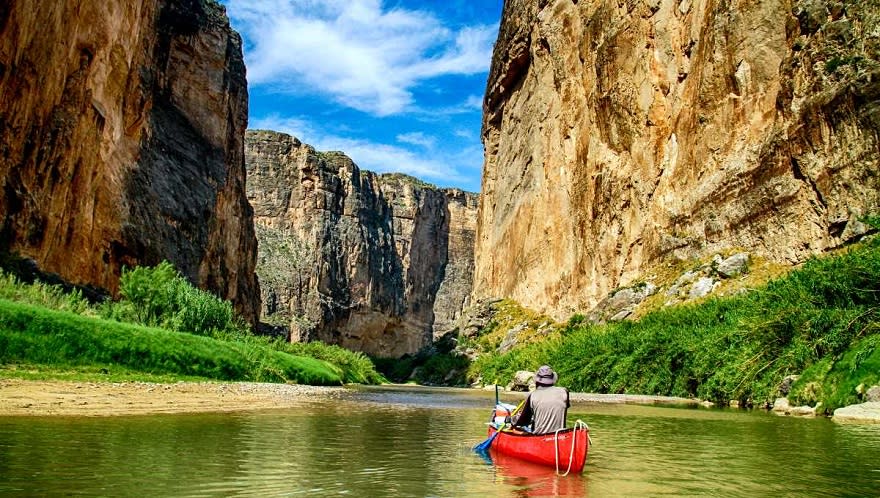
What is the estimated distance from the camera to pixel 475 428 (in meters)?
16.4

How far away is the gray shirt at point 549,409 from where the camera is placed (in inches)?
410

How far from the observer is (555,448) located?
967 centimetres

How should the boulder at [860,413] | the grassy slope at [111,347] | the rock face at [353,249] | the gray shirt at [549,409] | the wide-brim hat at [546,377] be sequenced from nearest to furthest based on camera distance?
the gray shirt at [549,409] < the wide-brim hat at [546,377] < the boulder at [860,413] < the grassy slope at [111,347] < the rock face at [353,249]

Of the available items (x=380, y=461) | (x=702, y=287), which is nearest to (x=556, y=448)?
(x=380, y=461)

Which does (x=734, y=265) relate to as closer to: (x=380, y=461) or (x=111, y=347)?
(x=111, y=347)

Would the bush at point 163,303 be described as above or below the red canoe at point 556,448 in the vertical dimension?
→ above

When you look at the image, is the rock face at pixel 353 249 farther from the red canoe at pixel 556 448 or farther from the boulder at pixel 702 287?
the red canoe at pixel 556 448

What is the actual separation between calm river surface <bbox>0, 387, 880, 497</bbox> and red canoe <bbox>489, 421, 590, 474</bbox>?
19 centimetres

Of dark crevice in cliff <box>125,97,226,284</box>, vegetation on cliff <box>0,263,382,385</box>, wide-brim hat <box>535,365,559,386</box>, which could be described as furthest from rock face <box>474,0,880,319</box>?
dark crevice in cliff <box>125,97,226,284</box>

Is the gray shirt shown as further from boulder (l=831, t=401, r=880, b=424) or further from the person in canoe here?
boulder (l=831, t=401, r=880, b=424)

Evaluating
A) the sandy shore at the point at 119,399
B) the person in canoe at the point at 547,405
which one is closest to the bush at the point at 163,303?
the sandy shore at the point at 119,399

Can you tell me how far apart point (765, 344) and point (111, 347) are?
20.1 meters

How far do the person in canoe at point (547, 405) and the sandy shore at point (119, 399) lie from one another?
834cm

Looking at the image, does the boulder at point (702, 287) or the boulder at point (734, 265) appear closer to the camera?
the boulder at point (734, 265)
